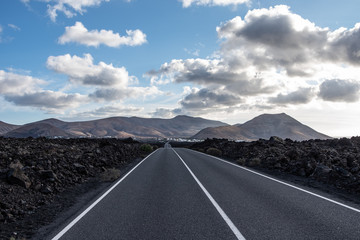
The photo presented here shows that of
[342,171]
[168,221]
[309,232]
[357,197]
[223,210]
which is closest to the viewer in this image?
[309,232]

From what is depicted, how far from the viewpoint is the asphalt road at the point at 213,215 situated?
5.80 meters

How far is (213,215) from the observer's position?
7.10m

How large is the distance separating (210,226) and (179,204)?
7.18 feet

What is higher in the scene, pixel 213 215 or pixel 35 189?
pixel 213 215

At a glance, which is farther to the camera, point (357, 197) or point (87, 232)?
point (357, 197)

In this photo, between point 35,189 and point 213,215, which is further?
point 35,189

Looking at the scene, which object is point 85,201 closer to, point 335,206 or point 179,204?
point 179,204

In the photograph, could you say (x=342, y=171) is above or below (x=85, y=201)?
above

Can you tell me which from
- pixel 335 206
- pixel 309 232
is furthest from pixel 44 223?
pixel 335 206

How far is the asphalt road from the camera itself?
580 cm

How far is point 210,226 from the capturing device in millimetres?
6211

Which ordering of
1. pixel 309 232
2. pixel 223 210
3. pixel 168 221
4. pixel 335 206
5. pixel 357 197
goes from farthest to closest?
pixel 357 197
pixel 335 206
pixel 223 210
pixel 168 221
pixel 309 232

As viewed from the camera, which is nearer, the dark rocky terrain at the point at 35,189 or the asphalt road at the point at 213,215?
the asphalt road at the point at 213,215

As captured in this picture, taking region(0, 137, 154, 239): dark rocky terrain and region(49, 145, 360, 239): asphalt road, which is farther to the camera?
region(0, 137, 154, 239): dark rocky terrain
